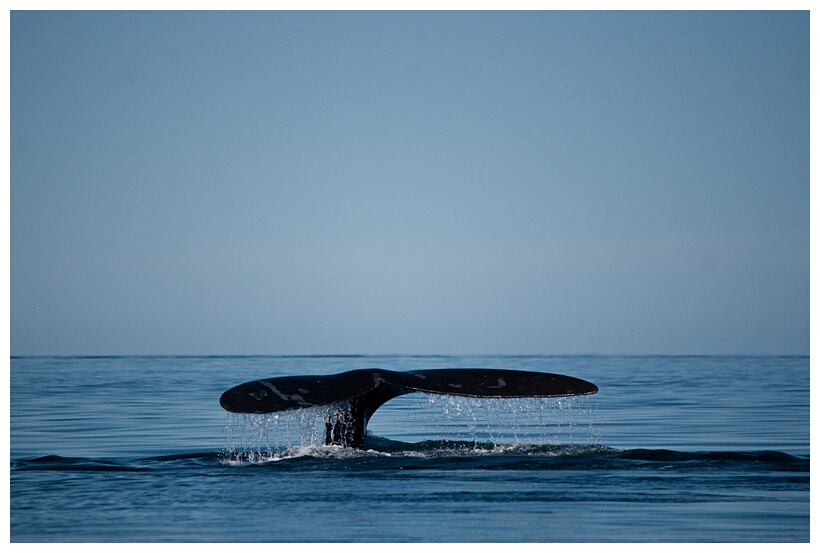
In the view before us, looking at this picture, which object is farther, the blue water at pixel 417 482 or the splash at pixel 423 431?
the splash at pixel 423 431

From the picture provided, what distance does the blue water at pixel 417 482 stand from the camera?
8141mm

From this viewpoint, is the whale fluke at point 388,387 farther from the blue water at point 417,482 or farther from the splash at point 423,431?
the blue water at point 417,482

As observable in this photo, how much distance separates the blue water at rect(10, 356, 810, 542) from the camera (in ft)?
26.7

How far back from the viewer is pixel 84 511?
8844 mm

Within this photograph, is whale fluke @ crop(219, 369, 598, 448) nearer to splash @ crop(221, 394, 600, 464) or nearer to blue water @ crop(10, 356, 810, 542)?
splash @ crop(221, 394, 600, 464)

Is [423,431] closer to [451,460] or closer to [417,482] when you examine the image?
[451,460]

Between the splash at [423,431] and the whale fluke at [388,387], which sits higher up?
the whale fluke at [388,387]

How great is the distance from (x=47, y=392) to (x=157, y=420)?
7.88m

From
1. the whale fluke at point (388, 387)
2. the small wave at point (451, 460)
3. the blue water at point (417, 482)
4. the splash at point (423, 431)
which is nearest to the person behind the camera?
the blue water at point (417, 482)

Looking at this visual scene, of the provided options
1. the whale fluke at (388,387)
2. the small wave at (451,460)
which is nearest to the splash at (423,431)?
the small wave at (451,460)

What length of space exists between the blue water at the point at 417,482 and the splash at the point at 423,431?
0.20 ft

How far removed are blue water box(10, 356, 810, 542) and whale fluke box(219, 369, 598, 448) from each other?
0.27 m

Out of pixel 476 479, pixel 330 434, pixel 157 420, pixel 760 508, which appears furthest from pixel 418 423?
pixel 760 508

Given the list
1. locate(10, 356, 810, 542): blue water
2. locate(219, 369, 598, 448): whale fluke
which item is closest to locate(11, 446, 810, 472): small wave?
locate(10, 356, 810, 542): blue water
